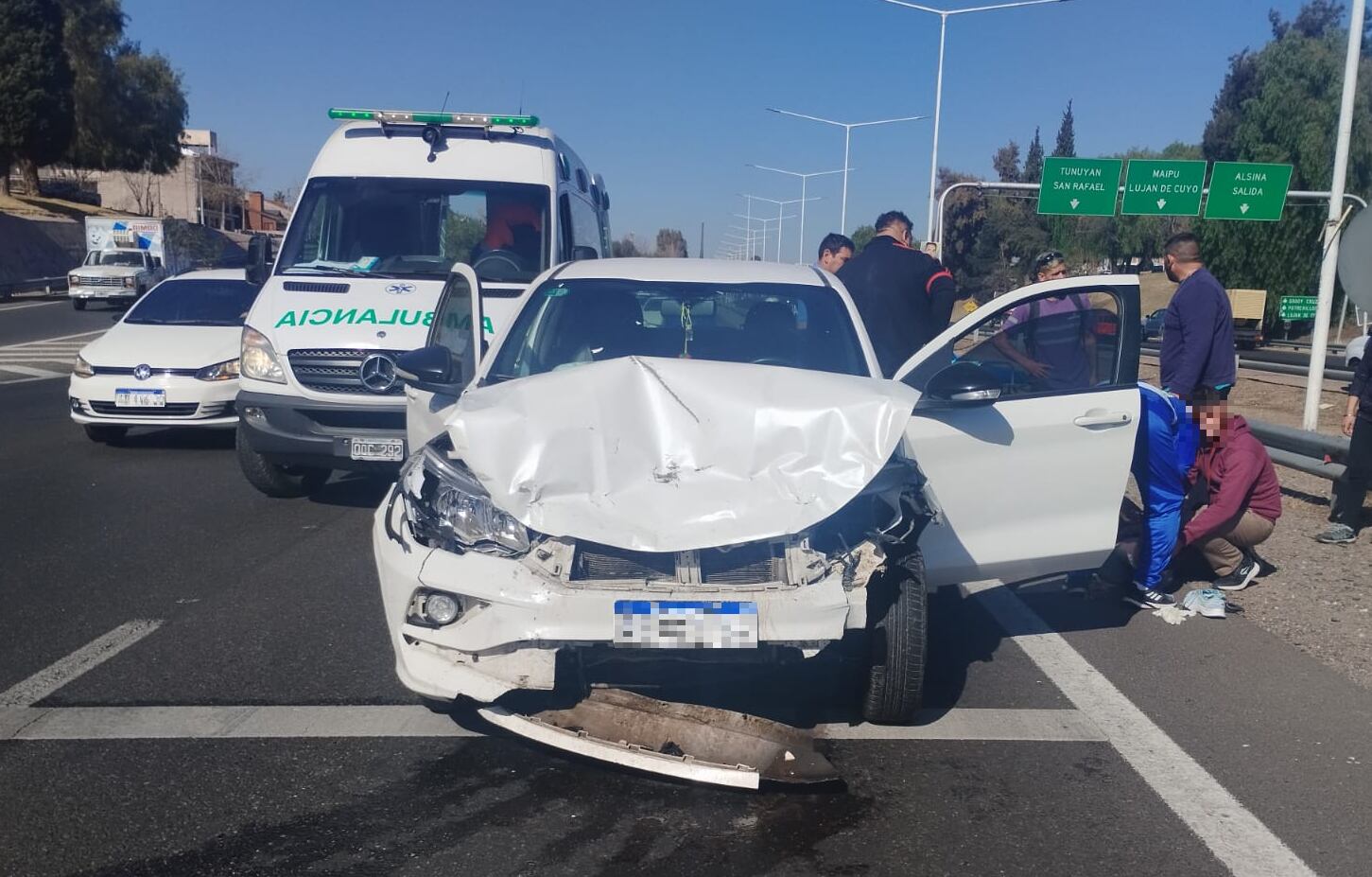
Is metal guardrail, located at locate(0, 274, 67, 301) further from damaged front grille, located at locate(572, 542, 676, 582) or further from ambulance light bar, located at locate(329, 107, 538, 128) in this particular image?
damaged front grille, located at locate(572, 542, 676, 582)

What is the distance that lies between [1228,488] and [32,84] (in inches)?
2448

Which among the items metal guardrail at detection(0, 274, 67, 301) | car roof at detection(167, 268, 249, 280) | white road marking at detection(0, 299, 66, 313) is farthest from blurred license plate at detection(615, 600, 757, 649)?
metal guardrail at detection(0, 274, 67, 301)

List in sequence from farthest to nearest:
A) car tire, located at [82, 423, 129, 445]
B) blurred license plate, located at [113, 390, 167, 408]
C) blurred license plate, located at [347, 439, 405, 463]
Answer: car tire, located at [82, 423, 129, 445] → blurred license plate, located at [113, 390, 167, 408] → blurred license plate, located at [347, 439, 405, 463]

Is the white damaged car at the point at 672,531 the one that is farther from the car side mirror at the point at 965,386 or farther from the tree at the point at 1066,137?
the tree at the point at 1066,137

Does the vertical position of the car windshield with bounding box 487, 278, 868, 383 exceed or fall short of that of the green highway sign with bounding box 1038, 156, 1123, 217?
it falls short

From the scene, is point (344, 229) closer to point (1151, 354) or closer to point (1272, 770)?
point (1272, 770)

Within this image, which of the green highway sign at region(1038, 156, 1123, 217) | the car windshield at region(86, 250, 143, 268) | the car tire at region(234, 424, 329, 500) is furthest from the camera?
the car windshield at region(86, 250, 143, 268)

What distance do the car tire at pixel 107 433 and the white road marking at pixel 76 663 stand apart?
6320 millimetres

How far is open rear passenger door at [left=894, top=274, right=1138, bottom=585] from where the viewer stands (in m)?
5.38

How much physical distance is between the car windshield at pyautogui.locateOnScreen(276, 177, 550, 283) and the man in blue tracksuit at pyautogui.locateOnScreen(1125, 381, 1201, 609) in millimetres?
4801

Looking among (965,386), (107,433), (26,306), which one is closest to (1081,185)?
(107,433)

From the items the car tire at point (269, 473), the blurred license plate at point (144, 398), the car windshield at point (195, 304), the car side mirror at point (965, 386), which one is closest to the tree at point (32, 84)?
the car windshield at point (195, 304)

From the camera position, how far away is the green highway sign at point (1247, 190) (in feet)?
86.5

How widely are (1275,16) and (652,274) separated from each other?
228 ft
